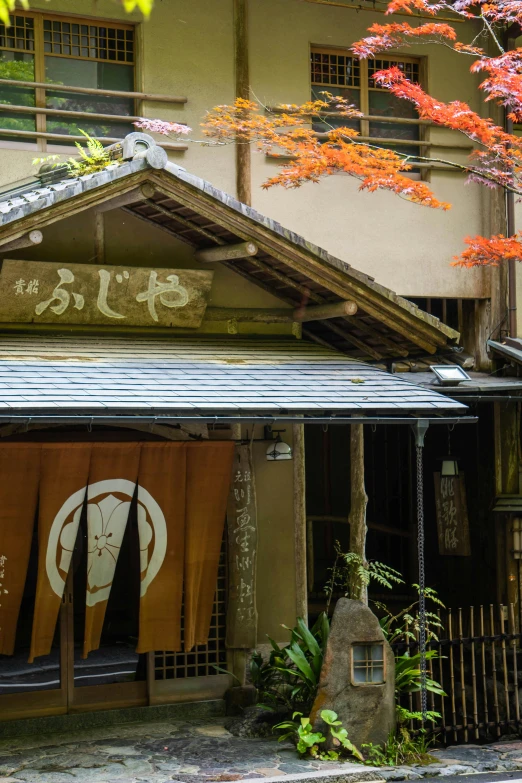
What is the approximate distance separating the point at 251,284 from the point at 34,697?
5.13m

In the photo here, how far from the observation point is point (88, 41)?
42.2 feet

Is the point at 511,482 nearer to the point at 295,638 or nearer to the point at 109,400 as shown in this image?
the point at 295,638

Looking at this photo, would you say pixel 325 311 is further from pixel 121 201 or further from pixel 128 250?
pixel 121 201

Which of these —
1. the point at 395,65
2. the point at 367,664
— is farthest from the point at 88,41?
the point at 367,664

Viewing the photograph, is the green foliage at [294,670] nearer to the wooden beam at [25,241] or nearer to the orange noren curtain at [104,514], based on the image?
the orange noren curtain at [104,514]

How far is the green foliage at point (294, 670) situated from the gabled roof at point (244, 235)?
10.8 feet

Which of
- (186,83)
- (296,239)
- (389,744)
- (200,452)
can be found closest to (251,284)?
(296,239)

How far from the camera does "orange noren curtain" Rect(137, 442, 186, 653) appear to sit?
10242 millimetres

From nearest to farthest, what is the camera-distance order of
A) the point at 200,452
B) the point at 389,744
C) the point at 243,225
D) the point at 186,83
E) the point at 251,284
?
the point at 389,744, the point at 243,225, the point at 200,452, the point at 251,284, the point at 186,83

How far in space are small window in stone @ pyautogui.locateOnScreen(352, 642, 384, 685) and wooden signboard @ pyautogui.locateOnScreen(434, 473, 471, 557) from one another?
13.8 feet

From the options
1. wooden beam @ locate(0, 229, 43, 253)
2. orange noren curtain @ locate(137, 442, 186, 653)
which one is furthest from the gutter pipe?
wooden beam @ locate(0, 229, 43, 253)

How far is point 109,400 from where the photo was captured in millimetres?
8312

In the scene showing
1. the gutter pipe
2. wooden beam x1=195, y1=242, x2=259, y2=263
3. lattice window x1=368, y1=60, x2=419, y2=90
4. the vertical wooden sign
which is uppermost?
lattice window x1=368, y1=60, x2=419, y2=90

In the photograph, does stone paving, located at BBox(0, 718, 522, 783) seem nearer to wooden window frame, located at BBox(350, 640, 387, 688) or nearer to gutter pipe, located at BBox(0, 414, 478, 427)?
wooden window frame, located at BBox(350, 640, 387, 688)
